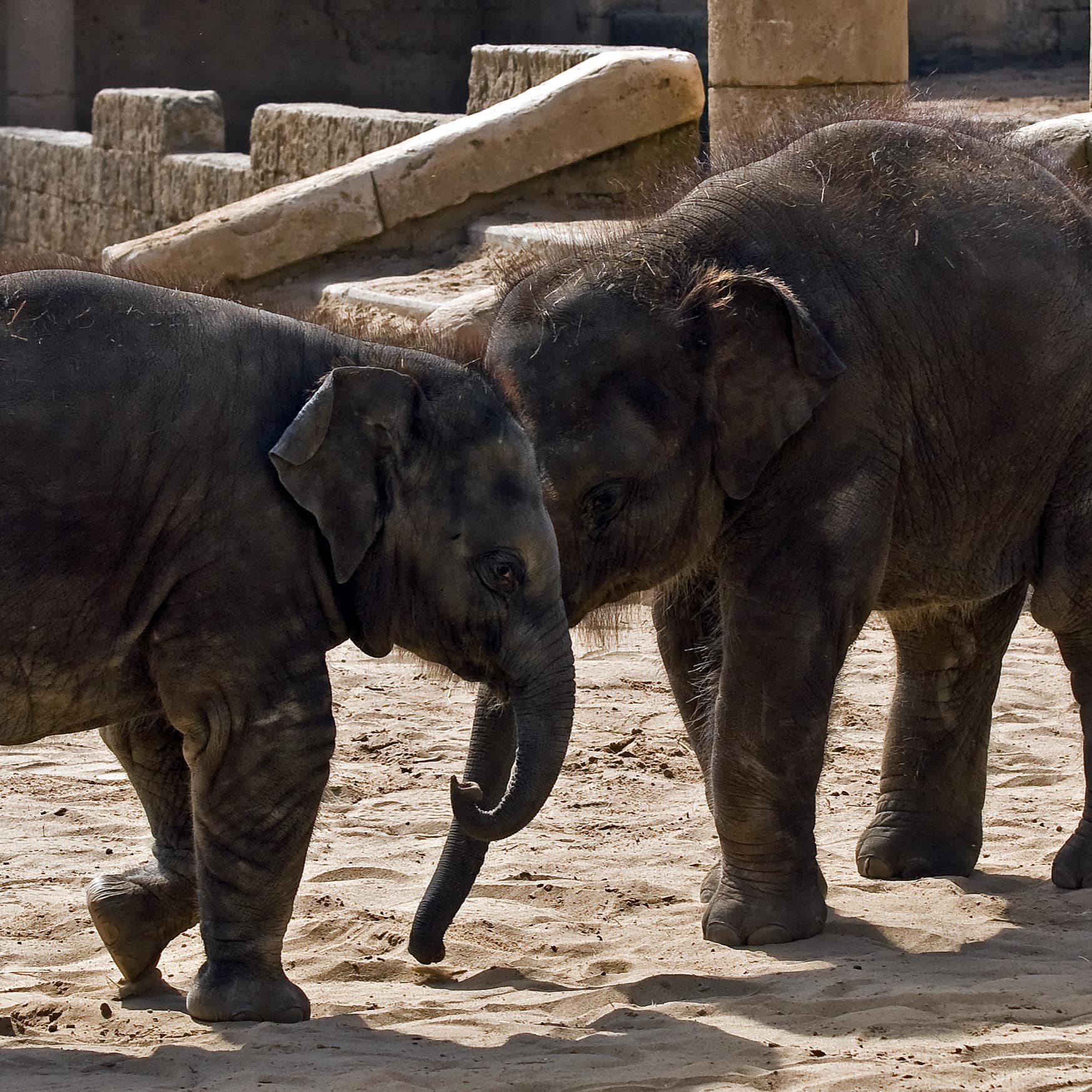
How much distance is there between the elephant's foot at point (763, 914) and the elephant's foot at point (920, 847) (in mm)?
675

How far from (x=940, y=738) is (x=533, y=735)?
6.93 feet

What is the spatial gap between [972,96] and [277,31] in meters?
10.1

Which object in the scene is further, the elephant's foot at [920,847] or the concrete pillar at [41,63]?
the concrete pillar at [41,63]

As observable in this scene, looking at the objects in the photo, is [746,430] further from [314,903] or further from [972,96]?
[972,96]

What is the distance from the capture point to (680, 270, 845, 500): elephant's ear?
5.12 metres

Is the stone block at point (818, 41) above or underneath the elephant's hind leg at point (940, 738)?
above

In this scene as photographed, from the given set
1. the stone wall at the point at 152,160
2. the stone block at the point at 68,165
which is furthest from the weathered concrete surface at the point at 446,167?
the stone block at the point at 68,165

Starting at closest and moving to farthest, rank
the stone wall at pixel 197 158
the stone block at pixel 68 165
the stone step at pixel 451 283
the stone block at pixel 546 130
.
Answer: the stone step at pixel 451 283
the stone block at pixel 546 130
the stone wall at pixel 197 158
the stone block at pixel 68 165

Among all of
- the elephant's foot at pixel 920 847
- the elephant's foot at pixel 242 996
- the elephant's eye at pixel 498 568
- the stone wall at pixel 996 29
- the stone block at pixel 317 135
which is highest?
the stone wall at pixel 996 29

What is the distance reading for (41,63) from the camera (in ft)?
66.0

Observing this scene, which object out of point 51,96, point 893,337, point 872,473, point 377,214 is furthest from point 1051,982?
point 51,96

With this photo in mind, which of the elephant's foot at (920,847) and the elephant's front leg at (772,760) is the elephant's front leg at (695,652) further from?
the elephant's foot at (920,847)

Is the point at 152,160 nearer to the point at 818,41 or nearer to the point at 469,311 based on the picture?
the point at 818,41

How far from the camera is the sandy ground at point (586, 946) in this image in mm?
4016
